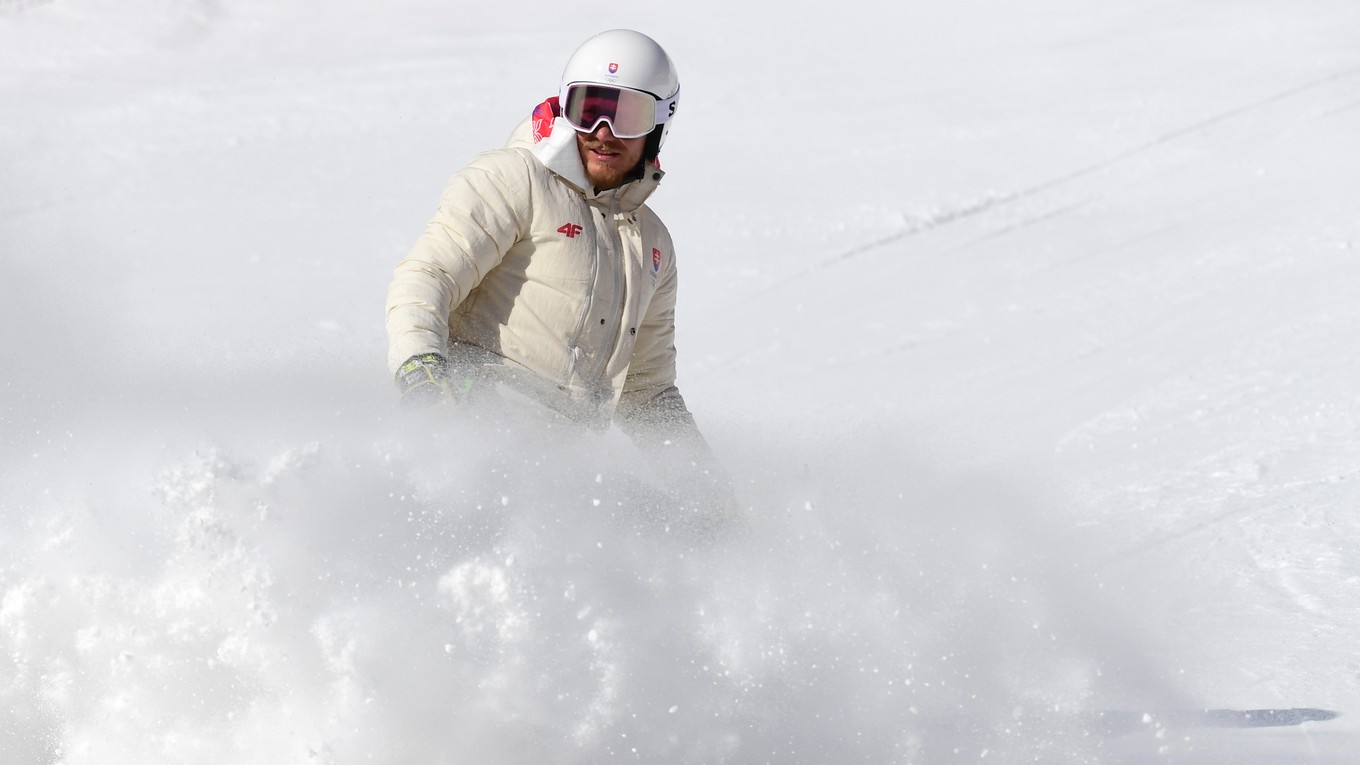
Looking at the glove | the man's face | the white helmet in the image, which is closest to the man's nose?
the man's face

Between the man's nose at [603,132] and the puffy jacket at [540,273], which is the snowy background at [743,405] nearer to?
the puffy jacket at [540,273]

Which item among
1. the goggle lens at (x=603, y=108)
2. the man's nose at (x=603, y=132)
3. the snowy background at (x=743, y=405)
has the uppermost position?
the goggle lens at (x=603, y=108)

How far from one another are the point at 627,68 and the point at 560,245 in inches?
19.6

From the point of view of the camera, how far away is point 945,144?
1110cm

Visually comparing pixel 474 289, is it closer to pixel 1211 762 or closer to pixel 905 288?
pixel 1211 762

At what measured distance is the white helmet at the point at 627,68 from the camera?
11.8 ft

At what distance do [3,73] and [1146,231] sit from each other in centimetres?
923

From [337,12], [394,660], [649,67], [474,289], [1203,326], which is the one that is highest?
[649,67]

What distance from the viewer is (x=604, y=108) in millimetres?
3580

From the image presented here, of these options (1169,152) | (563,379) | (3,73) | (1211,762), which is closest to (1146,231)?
(1169,152)

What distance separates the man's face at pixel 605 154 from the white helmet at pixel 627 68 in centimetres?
10

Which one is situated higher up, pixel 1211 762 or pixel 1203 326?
pixel 1211 762

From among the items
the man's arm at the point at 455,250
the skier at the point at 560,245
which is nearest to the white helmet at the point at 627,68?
the skier at the point at 560,245

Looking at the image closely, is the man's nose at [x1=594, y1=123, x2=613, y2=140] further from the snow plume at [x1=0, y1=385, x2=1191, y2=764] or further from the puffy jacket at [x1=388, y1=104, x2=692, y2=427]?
the snow plume at [x1=0, y1=385, x2=1191, y2=764]
